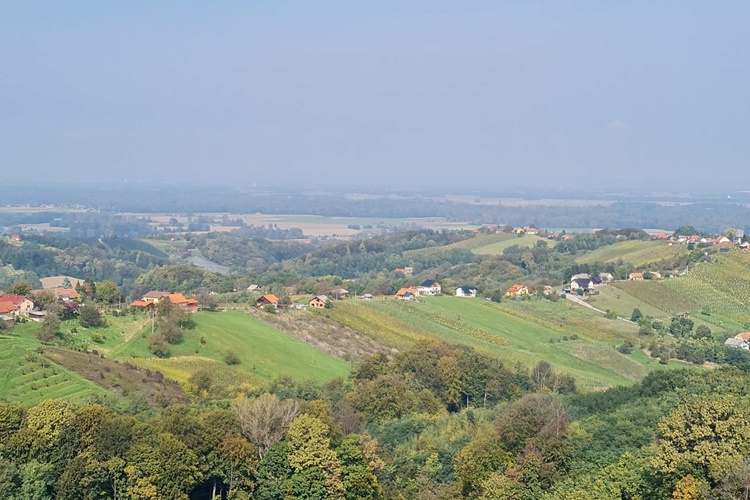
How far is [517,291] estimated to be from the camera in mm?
87250

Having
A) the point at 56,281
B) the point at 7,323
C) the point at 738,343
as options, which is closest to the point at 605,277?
the point at 738,343

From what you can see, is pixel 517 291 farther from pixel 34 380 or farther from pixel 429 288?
pixel 34 380

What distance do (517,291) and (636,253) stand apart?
3098 cm

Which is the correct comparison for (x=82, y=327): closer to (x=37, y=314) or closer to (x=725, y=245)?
(x=37, y=314)

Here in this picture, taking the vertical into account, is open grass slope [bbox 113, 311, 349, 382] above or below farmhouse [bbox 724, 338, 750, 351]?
above

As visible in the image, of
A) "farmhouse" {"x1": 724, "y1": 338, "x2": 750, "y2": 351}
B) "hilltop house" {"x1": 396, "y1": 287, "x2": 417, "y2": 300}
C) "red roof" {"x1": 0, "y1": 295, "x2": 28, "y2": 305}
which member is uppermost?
"red roof" {"x1": 0, "y1": 295, "x2": 28, "y2": 305}

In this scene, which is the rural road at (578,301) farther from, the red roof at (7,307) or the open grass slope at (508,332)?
the red roof at (7,307)

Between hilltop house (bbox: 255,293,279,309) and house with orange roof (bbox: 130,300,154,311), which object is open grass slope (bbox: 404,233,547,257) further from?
house with orange roof (bbox: 130,300,154,311)

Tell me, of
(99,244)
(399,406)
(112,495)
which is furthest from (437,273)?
(112,495)

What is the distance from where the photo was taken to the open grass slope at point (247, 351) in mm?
45312

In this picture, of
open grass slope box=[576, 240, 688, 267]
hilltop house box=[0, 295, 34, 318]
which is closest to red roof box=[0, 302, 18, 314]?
hilltop house box=[0, 295, 34, 318]

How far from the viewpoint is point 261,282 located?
90.6 metres

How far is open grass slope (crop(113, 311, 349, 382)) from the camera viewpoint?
45312 mm

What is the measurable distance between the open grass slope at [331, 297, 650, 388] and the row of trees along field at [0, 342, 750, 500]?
69.2 feet
